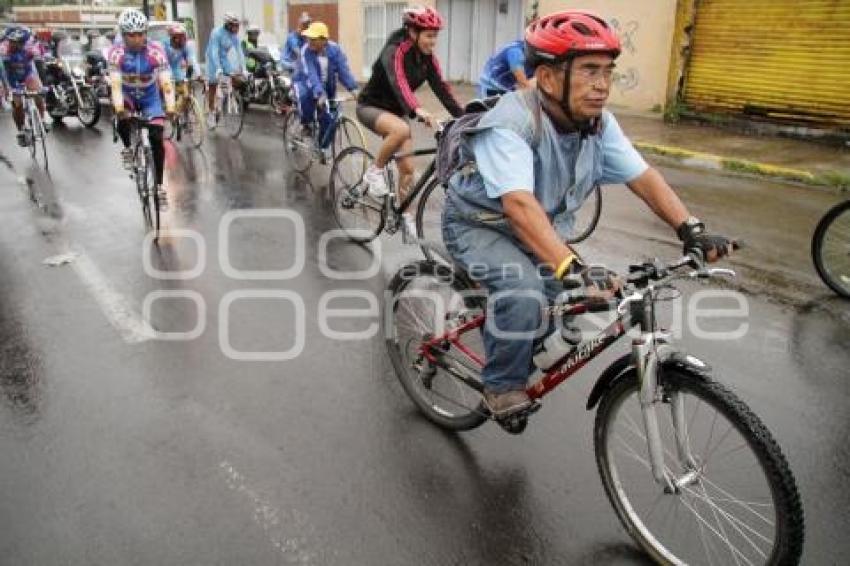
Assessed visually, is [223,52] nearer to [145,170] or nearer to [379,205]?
[145,170]

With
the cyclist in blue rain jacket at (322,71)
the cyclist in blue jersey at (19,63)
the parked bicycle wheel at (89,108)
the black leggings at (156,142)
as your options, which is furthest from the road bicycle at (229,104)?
the black leggings at (156,142)

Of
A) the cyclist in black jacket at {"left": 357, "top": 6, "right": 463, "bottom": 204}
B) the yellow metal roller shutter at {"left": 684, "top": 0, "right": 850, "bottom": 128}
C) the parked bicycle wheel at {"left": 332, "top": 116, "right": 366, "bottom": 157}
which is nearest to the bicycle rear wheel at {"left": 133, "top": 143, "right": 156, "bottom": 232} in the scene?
the parked bicycle wheel at {"left": 332, "top": 116, "right": 366, "bottom": 157}

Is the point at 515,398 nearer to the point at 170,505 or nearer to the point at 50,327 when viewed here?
the point at 170,505

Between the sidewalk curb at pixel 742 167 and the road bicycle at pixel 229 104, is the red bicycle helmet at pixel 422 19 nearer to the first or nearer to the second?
the sidewalk curb at pixel 742 167

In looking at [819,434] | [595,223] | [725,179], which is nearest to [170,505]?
[819,434]

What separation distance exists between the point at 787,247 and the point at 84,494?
6.38m

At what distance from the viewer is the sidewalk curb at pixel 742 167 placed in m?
9.30

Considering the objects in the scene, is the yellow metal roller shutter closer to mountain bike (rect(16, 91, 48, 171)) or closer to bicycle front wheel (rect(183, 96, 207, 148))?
bicycle front wheel (rect(183, 96, 207, 148))

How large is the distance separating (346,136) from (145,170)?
2.48 m

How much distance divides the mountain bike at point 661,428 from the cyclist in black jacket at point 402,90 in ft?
8.64

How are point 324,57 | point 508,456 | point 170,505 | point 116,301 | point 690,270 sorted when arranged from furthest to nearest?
1. point 324,57
2. point 116,301
3. point 508,456
4. point 170,505
5. point 690,270

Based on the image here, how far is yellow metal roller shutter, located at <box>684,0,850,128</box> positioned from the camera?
11.6m

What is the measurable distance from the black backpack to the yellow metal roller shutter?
10773 mm

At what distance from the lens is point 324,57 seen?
8945 millimetres
